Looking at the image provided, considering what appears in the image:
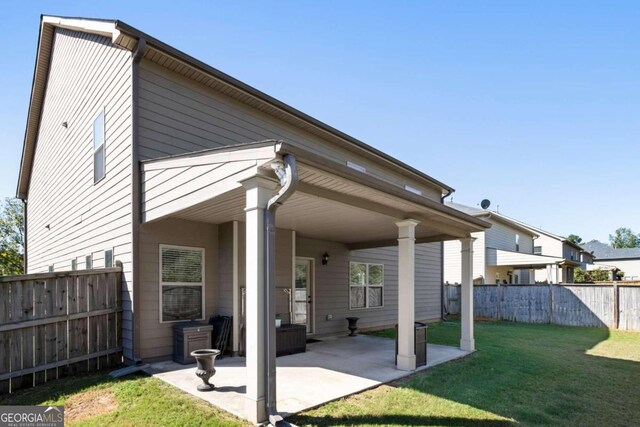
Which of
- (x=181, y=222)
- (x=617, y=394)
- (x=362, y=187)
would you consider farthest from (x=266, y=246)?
(x=617, y=394)

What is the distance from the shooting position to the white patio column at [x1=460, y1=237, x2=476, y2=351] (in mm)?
8258

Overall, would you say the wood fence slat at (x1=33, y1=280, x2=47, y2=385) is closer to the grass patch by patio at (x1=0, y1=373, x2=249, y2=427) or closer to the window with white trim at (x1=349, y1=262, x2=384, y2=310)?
the grass patch by patio at (x1=0, y1=373, x2=249, y2=427)

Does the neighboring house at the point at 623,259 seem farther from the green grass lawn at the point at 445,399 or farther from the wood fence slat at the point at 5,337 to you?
the wood fence slat at the point at 5,337

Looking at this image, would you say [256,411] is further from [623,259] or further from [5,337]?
[623,259]

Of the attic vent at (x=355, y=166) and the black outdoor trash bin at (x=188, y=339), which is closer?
the black outdoor trash bin at (x=188, y=339)

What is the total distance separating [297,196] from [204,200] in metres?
1.25

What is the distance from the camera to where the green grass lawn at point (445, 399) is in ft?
13.7

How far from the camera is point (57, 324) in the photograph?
223 inches

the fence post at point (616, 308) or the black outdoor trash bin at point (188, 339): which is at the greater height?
the black outdoor trash bin at point (188, 339)

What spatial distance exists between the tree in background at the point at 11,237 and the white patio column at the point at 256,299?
27982 millimetres

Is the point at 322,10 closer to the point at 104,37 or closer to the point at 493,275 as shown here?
the point at 104,37

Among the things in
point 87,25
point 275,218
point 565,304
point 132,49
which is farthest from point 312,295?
point 565,304

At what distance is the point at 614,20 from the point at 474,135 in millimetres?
7379

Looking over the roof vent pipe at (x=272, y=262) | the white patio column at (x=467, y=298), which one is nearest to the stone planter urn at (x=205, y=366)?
the roof vent pipe at (x=272, y=262)
